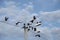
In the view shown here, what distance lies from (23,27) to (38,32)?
4.09 metres

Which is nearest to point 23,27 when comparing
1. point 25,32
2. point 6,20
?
point 25,32

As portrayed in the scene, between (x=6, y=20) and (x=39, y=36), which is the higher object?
(x=6, y=20)

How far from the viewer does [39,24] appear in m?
60.5

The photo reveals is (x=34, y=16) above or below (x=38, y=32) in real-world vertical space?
above

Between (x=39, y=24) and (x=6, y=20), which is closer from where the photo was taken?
(x=6, y=20)

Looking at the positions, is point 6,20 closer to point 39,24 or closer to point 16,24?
point 16,24

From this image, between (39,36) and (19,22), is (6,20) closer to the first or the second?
(19,22)

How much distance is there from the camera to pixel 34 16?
193 ft

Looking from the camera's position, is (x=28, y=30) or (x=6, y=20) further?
(x=28, y=30)

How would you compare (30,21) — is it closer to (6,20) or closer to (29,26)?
(29,26)

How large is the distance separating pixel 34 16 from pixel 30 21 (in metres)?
1.78

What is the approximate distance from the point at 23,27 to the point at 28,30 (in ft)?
4.66

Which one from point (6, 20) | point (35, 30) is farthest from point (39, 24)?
point (6, 20)

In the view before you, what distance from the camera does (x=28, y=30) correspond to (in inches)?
2386
